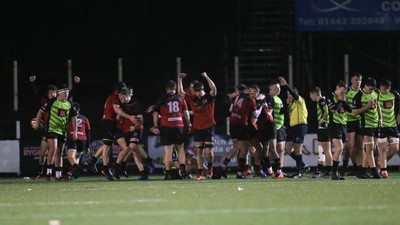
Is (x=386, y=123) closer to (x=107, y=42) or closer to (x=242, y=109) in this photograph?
(x=242, y=109)

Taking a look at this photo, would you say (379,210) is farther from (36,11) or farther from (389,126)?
(36,11)

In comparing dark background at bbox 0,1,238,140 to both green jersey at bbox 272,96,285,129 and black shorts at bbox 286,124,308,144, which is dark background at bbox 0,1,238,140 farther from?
black shorts at bbox 286,124,308,144

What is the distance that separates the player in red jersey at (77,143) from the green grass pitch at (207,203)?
301cm

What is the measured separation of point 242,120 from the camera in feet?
73.7

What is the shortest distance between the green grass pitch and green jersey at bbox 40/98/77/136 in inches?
115

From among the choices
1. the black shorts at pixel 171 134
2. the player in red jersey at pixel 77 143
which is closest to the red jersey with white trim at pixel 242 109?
the black shorts at pixel 171 134

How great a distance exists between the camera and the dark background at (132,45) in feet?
107

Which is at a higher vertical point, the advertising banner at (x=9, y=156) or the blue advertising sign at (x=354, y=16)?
the blue advertising sign at (x=354, y=16)

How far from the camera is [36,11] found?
34.7 m

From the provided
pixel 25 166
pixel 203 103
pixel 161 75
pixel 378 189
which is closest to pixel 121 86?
pixel 203 103

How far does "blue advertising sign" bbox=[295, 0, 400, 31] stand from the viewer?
93.5 feet

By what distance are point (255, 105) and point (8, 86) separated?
44.5ft

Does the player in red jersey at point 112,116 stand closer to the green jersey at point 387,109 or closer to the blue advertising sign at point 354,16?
the green jersey at point 387,109

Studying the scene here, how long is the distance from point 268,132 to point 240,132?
72 centimetres
